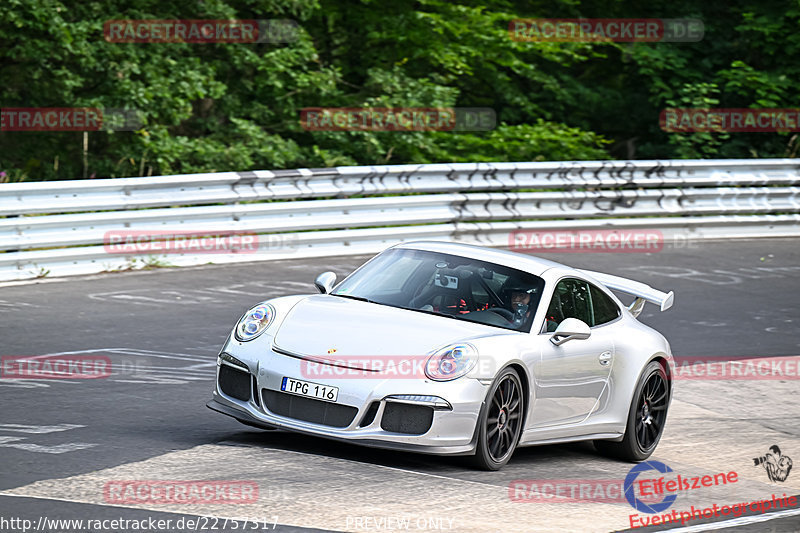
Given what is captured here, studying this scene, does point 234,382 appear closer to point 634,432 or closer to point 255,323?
point 255,323

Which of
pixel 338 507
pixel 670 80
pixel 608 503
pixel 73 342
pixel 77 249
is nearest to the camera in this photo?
pixel 338 507

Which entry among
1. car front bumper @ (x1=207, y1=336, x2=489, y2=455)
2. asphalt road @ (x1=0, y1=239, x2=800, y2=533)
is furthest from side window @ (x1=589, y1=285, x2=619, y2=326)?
car front bumper @ (x1=207, y1=336, x2=489, y2=455)

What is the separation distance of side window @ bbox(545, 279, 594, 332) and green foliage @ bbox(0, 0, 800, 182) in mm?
11922

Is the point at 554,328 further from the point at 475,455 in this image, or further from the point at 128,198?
the point at 128,198

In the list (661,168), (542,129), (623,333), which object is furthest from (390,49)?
(623,333)

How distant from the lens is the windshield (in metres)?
8.65

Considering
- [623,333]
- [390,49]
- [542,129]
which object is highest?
[390,49]

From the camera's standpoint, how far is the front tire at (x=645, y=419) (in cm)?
923

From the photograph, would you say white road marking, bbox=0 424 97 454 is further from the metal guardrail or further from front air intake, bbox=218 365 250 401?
the metal guardrail

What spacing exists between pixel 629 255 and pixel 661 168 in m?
2.88

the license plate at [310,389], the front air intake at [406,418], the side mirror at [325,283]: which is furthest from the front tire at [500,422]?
the side mirror at [325,283]

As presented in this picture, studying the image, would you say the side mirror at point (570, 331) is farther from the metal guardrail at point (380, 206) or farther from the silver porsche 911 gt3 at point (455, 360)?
the metal guardrail at point (380, 206)

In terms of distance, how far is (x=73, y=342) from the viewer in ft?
37.2

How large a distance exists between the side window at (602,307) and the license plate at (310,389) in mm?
2377
